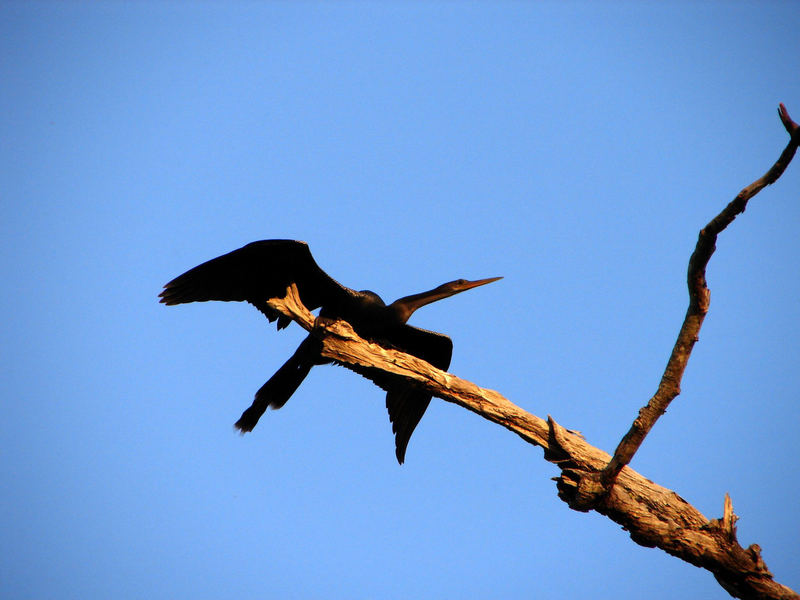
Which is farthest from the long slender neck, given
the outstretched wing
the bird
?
the outstretched wing

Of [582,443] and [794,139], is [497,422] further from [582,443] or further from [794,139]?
[794,139]

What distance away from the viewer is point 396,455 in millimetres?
6969

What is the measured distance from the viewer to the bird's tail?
616 centimetres

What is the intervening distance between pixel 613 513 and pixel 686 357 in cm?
127

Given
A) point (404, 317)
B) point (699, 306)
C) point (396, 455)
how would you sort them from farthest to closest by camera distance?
point (396, 455) → point (404, 317) → point (699, 306)

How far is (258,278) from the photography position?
6.19m

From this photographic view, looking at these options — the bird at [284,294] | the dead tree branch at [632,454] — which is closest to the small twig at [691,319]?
the dead tree branch at [632,454]

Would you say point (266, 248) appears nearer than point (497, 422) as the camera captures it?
No

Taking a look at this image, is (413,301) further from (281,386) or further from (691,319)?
(691,319)

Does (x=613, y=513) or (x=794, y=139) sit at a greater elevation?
(x=794, y=139)

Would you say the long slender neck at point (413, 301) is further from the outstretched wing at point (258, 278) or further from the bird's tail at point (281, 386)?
the bird's tail at point (281, 386)

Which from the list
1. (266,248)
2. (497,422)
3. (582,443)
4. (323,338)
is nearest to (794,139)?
(582,443)

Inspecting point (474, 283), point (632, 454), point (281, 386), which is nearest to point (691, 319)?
point (632, 454)

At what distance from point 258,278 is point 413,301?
1.55 meters
